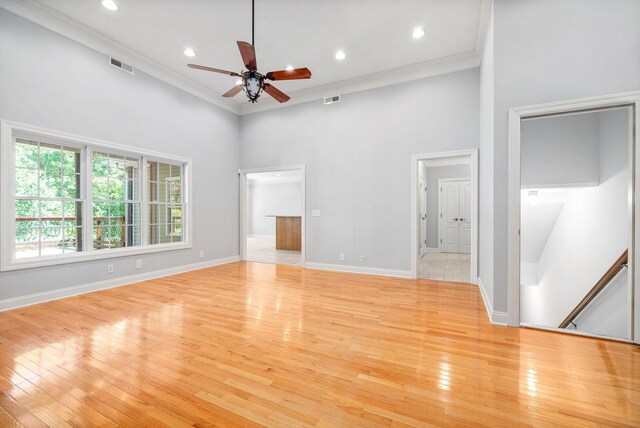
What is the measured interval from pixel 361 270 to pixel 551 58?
393cm

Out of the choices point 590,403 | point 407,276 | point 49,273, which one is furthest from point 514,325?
point 49,273

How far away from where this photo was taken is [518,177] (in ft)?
9.07

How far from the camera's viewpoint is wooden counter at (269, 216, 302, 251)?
26.3ft

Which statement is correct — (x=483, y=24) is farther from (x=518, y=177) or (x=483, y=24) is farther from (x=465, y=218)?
(x=465, y=218)

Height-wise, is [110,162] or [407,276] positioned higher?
[110,162]

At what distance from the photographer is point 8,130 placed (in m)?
3.16

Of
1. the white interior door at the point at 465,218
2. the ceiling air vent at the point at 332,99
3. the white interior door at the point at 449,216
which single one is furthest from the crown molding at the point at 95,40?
the white interior door at the point at 465,218

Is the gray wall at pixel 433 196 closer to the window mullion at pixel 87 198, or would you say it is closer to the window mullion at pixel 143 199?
the window mullion at pixel 143 199

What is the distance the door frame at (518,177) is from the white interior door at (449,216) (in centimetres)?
554

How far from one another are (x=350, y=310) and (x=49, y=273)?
158 inches

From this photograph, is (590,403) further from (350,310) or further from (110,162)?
(110,162)

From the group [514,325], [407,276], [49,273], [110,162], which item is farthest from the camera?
[407,276]

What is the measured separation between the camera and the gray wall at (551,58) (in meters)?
2.36

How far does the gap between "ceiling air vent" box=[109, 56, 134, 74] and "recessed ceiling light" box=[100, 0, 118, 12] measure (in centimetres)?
96
